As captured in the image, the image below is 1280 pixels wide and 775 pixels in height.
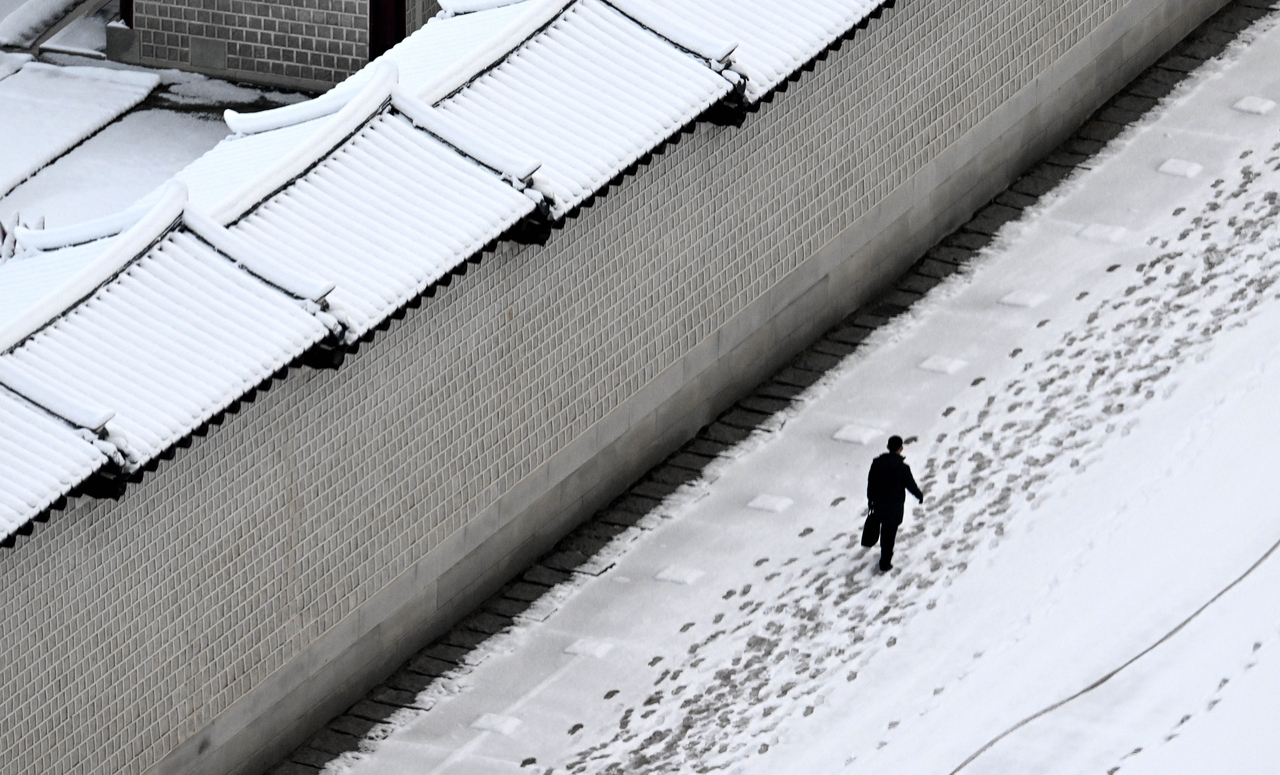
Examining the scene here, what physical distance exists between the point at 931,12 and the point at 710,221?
13.4 feet

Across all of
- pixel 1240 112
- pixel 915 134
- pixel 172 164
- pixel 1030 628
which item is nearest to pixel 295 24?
pixel 172 164

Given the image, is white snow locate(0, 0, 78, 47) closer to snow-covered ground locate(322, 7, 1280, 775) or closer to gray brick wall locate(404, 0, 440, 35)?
gray brick wall locate(404, 0, 440, 35)

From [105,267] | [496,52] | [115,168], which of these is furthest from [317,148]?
[115,168]

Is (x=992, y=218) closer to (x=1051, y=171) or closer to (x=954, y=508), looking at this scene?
(x=1051, y=171)

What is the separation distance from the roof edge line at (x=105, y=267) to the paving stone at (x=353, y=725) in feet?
16.1

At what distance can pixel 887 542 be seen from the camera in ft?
88.5

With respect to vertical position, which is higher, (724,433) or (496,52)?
(496,52)

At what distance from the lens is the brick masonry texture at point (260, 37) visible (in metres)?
37.6

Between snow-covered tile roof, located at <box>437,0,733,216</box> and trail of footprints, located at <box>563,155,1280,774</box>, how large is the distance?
425cm

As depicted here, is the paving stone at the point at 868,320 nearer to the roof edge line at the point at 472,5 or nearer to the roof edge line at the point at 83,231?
the roof edge line at the point at 472,5

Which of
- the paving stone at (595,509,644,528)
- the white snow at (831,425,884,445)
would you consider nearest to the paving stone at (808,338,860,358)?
the white snow at (831,425,884,445)

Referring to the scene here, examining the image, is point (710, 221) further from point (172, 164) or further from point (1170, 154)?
point (172, 164)

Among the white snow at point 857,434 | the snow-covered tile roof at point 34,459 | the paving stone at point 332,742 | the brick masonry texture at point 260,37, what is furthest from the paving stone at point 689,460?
the brick masonry texture at point 260,37

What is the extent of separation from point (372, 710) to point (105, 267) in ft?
16.8
